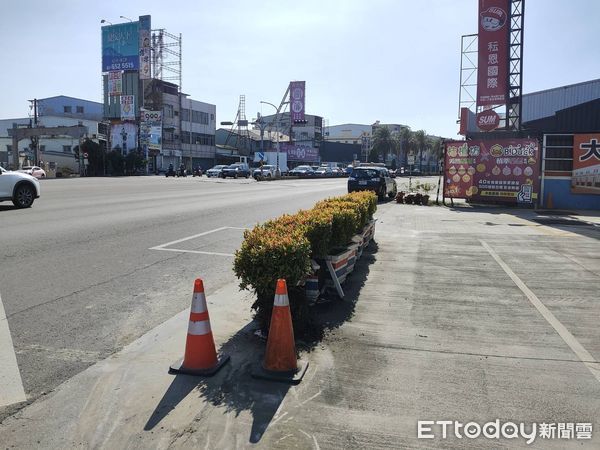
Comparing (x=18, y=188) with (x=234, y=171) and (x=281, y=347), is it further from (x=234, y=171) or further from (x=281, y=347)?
(x=234, y=171)

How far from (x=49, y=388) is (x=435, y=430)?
2.87m

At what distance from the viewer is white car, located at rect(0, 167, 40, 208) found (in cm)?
1580

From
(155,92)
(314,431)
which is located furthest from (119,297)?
(155,92)

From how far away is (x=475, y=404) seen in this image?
372 centimetres

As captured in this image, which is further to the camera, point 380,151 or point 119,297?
point 380,151

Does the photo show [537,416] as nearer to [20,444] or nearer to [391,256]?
[20,444]

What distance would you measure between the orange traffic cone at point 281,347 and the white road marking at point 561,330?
254cm

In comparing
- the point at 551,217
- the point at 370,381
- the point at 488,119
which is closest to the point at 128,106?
the point at 488,119

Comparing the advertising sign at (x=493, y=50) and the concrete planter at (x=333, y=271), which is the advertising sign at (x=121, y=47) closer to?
the advertising sign at (x=493, y=50)

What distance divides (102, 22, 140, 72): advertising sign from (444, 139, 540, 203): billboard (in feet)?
207

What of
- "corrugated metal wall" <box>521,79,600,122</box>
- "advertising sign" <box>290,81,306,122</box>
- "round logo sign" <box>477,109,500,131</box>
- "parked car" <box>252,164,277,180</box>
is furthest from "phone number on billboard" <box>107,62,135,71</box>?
"round logo sign" <box>477,109,500,131</box>

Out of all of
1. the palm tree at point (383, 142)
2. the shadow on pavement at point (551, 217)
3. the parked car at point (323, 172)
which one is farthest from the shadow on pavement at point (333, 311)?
the palm tree at point (383, 142)

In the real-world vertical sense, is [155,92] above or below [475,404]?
above

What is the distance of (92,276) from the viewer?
24.0ft
